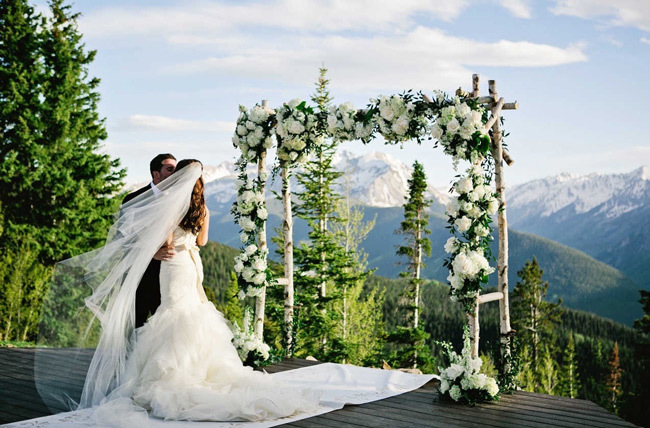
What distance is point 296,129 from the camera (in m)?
7.71

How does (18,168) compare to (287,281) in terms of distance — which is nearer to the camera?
(287,281)

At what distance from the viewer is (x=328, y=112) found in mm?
7605

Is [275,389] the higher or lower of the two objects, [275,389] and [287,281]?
the lower

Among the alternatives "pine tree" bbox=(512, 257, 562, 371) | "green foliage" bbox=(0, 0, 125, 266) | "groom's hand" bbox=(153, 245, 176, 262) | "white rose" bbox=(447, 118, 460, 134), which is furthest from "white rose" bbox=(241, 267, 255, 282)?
"pine tree" bbox=(512, 257, 562, 371)

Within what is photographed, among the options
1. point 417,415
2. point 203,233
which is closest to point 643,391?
point 417,415

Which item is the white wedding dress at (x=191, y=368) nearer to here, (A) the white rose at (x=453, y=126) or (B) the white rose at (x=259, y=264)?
(B) the white rose at (x=259, y=264)

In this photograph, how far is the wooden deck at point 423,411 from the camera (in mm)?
5090

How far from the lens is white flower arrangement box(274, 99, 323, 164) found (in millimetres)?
7727

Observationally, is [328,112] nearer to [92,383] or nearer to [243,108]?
[243,108]

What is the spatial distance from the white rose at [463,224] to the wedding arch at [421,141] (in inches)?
0.4

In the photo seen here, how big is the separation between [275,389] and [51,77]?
17453 millimetres

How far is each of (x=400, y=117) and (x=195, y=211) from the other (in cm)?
246

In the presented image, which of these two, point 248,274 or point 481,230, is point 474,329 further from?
point 248,274

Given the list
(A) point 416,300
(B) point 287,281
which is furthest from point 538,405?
(A) point 416,300
